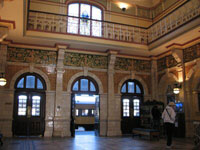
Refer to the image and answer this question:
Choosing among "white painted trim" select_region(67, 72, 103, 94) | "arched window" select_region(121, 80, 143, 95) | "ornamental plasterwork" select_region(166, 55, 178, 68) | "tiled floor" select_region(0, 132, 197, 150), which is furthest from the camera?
"arched window" select_region(121, 80, 143, 95)

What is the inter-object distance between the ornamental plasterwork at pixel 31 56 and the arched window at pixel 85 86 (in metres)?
1.63

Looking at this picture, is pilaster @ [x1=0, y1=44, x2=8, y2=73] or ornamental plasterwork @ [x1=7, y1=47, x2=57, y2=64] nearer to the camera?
pilaster @ [x1=0, y1=44, x2=8, y2=73]

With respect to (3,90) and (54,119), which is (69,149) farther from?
(3,90)

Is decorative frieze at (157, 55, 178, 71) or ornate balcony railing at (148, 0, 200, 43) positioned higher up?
ornate balcony railing at (148, 0, 200, 43)

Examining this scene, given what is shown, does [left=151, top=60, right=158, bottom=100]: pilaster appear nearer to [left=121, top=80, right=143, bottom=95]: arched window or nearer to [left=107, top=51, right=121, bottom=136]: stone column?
[left=121, top=80, right=143, bottom=95]: arched window

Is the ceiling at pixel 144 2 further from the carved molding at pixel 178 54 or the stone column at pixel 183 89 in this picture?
the stone column at pixel 183 89

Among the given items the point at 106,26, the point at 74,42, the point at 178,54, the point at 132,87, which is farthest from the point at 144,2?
the point at 74,42

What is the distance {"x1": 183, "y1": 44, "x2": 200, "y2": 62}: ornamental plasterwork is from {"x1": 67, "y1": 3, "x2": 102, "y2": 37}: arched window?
4.46m

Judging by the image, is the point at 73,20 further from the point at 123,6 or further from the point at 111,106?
the point at 111,106

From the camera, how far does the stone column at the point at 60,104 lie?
10.8m

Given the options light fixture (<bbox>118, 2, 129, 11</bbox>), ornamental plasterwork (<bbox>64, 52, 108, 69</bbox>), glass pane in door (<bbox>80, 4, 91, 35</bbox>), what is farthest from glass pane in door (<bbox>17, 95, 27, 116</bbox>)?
light fixture (<bbox>118, 2, 129, 11</bbox>)

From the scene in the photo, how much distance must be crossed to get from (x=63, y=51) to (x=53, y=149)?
5327 millimetres

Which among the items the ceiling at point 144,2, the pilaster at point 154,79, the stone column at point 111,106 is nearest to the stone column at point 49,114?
the stone column at point 111,106

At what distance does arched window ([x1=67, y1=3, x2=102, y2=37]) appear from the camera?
38.7 ft
